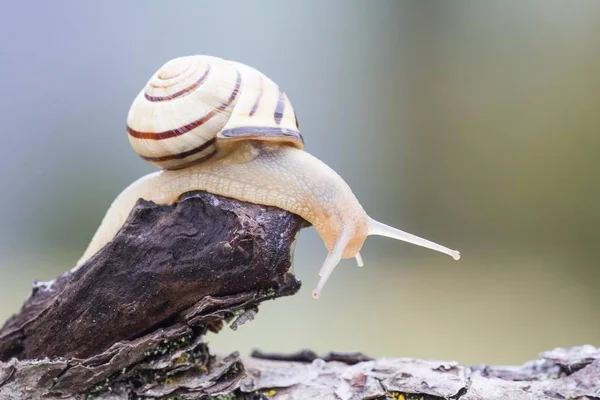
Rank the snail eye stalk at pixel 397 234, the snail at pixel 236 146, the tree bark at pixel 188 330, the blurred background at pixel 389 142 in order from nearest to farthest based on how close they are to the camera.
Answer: the tree bark at pixel 188 330 → the snail at pixel 236 146 → the snail eye stalk at pixel 397 234 → the blurred background at pixel 389 142

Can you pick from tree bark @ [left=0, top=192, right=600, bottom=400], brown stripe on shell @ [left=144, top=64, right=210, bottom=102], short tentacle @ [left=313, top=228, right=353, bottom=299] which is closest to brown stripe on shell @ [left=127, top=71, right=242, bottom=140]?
brown stripe on shell @ [left=144, top=64, right=210, bottom=102]

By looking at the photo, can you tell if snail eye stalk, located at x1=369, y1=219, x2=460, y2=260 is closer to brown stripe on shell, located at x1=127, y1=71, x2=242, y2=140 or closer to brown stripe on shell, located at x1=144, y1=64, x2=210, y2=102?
brown stripe on shell, located at x1=127, y1=71, x2=242, y2=140

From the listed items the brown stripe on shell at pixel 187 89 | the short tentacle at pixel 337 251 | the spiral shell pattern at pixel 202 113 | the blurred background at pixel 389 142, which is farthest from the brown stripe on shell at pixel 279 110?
the blurred background at pixel 389 142

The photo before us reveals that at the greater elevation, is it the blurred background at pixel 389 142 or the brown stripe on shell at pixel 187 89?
the blurred background at pixel 389 142

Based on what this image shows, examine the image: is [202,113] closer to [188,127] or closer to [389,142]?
[188,127]

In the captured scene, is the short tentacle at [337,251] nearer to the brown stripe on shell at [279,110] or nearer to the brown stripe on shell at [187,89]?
the brown stripe on shell at [279,110]

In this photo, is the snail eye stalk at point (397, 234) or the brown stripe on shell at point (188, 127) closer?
the brown stripe on shell at point (188, 127)

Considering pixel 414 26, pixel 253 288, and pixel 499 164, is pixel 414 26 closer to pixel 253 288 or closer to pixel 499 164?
pixel 499 164

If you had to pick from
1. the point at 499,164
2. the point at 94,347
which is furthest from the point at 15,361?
the point at 499,164
